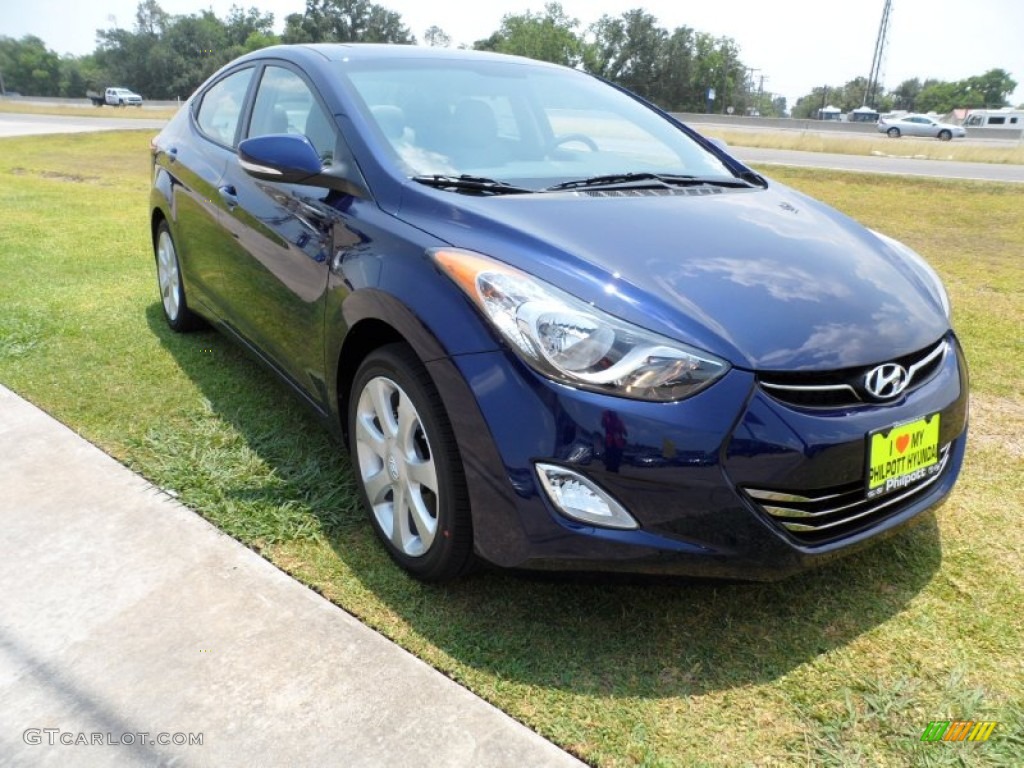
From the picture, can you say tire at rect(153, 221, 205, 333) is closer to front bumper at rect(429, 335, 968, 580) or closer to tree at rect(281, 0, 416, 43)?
front bumper at rect(429, 335, 968, 580)

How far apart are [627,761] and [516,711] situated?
0.95 feet

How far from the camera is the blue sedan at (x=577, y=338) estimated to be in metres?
1.86

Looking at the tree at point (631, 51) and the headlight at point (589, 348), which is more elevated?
the tree at point (631, 51)

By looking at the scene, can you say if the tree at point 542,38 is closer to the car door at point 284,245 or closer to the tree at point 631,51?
the tree at point 631,51

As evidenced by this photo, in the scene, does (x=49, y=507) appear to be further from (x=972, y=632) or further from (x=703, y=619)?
(x=972, y=632)

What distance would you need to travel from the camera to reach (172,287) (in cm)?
454

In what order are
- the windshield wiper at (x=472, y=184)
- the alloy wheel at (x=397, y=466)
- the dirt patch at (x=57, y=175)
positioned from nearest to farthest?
1. the alloy wheel at (x=397, y=466)
2. the windshield wiper at (x=472, y=184)
3. the dirt patch at (x=57, y=175)

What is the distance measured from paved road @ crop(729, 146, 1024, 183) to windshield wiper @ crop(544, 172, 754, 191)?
11.0m

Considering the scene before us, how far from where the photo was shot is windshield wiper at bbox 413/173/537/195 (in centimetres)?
247

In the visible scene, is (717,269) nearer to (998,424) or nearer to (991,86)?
(998,424)

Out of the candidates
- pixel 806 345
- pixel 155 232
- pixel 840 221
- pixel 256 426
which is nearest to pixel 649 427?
pixel 806 345

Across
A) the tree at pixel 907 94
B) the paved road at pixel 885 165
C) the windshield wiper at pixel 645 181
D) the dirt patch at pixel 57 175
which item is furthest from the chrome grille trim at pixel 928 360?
the tree at pixel 907 94

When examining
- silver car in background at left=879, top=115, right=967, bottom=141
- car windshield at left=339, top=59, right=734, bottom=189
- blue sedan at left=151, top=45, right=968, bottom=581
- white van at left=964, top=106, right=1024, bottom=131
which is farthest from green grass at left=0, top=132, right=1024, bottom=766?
white van at left=964, top=106, right=1024, bottom=131

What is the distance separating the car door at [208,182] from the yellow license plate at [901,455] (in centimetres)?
264
